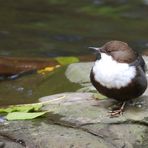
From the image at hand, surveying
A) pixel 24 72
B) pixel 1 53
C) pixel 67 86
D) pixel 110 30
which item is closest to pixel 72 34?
pixel 110 30

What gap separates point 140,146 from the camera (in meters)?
4.65

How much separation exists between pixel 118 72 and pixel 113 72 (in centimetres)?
4

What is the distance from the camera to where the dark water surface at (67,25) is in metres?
9.76

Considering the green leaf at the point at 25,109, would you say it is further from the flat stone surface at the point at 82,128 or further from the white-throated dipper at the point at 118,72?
the white-throated dipper at the point at 118,72

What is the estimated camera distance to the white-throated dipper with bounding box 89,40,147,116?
4742 mm

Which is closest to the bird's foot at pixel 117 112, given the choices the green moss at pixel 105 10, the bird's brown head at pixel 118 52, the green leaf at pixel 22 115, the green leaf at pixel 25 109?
the bird's brown head at pixel 118 52

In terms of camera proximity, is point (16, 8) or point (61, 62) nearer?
point (61, 62)

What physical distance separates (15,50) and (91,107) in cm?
453

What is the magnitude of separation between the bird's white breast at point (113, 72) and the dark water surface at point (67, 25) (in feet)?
15.0

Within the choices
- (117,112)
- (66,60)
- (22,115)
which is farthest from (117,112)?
(66,60)

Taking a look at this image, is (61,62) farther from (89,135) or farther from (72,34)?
(89,135)

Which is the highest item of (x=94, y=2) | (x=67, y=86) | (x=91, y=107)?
(x=91, y=107)

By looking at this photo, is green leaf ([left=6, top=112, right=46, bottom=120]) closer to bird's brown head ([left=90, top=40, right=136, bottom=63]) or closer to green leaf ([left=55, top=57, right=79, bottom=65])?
bird's brown head ([left=90, top=40, right=136, bottom=63])

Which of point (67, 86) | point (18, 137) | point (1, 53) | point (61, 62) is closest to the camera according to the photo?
point (18, 137)
